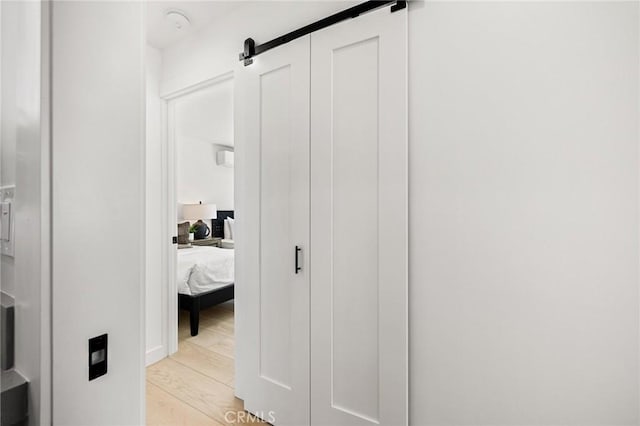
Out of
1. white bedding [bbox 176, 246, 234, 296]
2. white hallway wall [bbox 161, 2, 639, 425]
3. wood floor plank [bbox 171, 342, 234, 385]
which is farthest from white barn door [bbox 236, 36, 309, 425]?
white bedding [bbox 176, 246, 234, 296]

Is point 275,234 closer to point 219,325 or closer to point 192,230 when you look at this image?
point 219,325

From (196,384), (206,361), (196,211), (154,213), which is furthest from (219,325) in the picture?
(196,211)

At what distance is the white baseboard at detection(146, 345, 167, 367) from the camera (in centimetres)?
253

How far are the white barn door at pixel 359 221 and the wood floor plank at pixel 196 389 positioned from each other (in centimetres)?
67

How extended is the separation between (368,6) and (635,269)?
60.2 inches

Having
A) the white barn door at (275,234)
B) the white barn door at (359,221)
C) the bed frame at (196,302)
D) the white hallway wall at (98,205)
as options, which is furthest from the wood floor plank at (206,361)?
the white hallway wall at (98,205)

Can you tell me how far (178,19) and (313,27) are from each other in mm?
1177

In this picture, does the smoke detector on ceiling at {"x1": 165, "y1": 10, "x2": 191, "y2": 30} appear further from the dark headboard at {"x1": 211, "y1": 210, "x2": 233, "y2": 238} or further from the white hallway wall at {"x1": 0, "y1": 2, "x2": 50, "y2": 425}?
the dark headboard at {"x1": 211, "y1": 210, "x2": 233, "y2": 238}

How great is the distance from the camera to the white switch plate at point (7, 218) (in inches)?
24.3

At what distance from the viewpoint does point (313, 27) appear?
5.41 feet

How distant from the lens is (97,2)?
581mm

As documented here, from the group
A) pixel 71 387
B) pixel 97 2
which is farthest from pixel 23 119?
pixel 71 387

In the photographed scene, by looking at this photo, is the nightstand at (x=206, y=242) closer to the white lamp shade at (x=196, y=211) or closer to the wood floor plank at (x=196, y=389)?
the white lamp shade at (x=196, y=211)

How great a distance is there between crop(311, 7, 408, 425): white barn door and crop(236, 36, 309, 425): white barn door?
78mm
